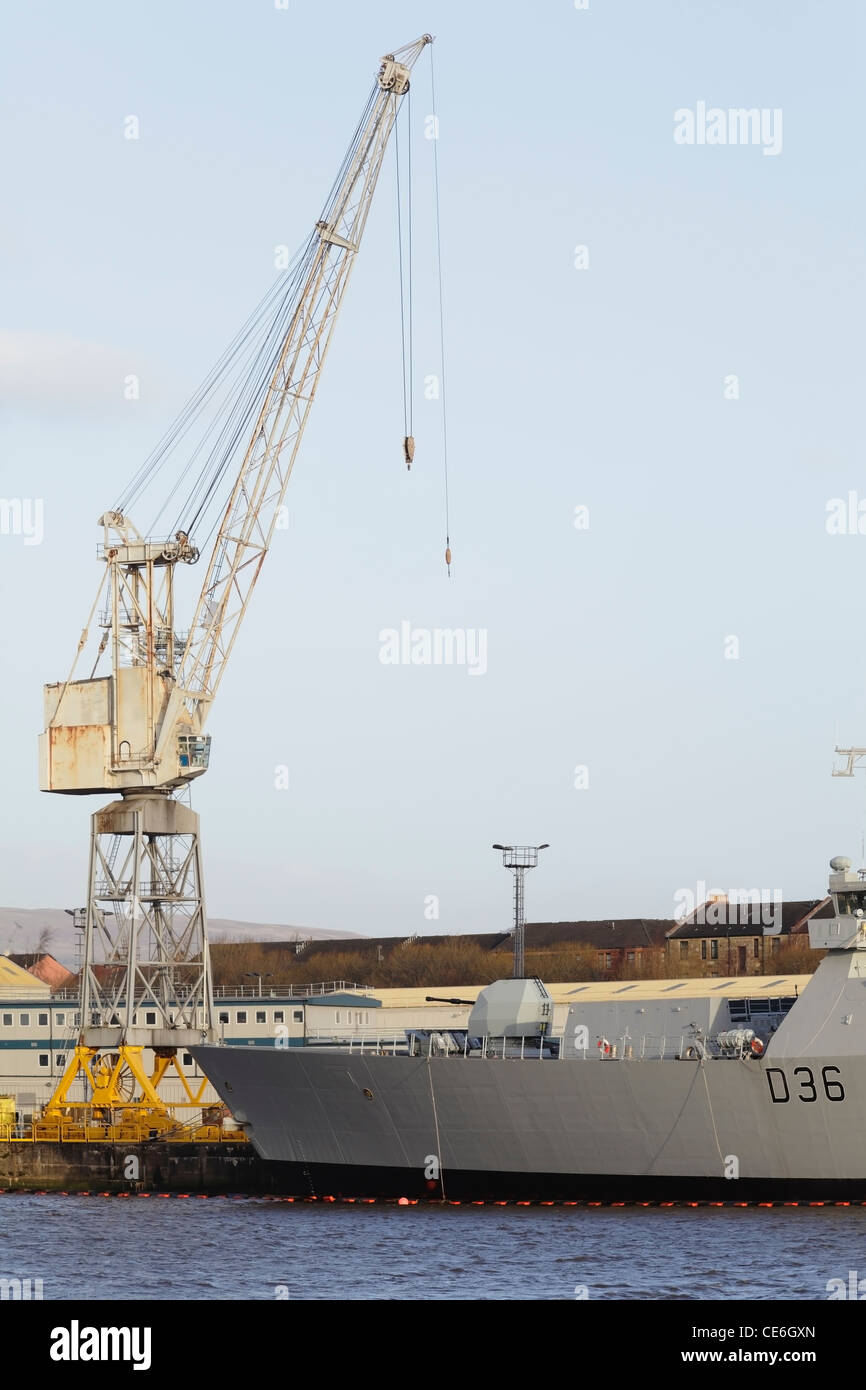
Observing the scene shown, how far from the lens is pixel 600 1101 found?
44.2 meters

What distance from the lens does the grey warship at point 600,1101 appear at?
4262cm

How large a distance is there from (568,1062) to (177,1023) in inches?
790

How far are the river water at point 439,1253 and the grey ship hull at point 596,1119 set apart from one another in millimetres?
872

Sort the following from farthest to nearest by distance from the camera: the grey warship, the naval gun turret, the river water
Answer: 1. the naval gun turret
2. the grey warship
3. the river water

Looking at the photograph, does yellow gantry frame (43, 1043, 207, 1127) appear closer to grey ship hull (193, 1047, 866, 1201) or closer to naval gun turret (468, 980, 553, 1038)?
grey ship hull (193, 1047, 866, 1201)

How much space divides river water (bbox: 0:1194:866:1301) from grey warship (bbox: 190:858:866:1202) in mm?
901

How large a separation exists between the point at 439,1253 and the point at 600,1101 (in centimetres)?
797

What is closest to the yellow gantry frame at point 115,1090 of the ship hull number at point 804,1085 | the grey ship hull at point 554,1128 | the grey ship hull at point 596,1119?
the grey ship hull at point 554,1128

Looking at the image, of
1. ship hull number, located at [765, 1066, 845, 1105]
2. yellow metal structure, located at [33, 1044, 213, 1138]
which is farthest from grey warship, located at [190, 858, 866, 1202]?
yellow metal structure, located at [33, 1044, 213, 1138]

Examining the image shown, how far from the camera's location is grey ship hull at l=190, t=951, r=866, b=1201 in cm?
4250

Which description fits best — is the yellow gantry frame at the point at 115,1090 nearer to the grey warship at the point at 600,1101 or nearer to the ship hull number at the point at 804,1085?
the grey warship at the point at 600,1101

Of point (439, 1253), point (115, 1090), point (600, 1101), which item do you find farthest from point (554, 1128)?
point (115, 1090)

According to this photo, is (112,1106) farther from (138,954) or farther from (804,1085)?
(804,1085)
